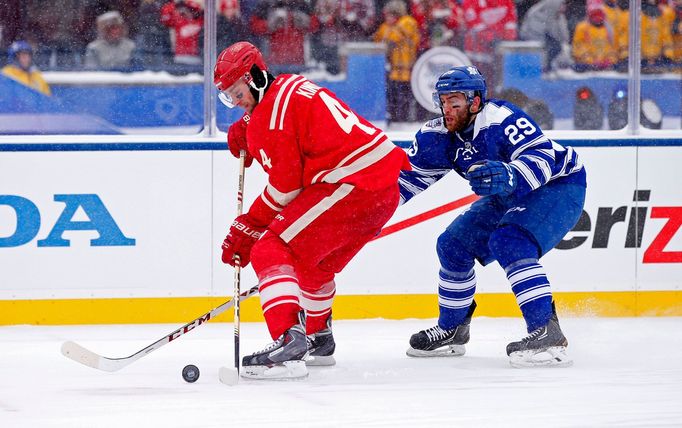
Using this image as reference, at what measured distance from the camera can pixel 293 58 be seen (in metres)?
5.12

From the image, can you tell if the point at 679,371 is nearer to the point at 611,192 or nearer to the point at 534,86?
the point at 611,192

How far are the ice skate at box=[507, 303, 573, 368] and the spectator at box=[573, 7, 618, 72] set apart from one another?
71.5 inches

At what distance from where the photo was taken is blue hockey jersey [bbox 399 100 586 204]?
3.80 m

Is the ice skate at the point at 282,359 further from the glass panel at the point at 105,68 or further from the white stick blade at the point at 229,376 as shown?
the glass panel at the point at 105,68

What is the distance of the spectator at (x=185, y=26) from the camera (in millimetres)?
5000

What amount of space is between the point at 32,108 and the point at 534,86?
7.16 ft

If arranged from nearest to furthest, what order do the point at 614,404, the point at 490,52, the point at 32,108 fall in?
1. the point at 614,404
2. the point at 32,108
3. the point at 490,52

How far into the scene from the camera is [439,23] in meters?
5.20

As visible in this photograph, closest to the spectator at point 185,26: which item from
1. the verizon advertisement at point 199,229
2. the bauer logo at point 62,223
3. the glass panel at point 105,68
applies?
the glass panel at point 105,68

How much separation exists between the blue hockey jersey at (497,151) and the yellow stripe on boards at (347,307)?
3.37ft

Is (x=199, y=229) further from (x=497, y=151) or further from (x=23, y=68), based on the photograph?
(x=497, y=151)

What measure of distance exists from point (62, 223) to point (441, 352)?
1.69 m

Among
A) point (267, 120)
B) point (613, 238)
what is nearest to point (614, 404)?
point (267, 120)

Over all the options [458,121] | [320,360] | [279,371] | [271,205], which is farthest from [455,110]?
[279,371]
